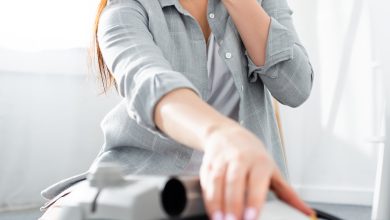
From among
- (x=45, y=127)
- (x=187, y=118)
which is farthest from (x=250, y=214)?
(x=45, y=127)

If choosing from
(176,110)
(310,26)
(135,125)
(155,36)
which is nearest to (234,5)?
(155,36)

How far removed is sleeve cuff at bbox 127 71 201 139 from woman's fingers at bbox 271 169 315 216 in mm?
159

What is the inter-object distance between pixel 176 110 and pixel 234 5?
364 millimetres

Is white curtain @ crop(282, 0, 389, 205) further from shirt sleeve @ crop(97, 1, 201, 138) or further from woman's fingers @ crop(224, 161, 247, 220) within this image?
woman's fingers @ crop(224, 161, 247, 220)

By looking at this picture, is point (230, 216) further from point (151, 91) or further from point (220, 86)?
point (220, 86)

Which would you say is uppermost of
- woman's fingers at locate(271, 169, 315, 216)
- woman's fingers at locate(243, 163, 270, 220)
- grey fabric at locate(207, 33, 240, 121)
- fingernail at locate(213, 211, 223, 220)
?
woman's fingers at locate(243, 163, 270, 220)

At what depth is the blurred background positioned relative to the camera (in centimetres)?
209

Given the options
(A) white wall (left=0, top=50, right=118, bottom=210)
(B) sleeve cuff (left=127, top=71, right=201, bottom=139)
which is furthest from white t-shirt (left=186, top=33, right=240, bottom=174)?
(A) white wall (left=0, top=50, right=118, bottom=210)

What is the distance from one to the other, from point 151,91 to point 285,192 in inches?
7.4

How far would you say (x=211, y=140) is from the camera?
410 mm

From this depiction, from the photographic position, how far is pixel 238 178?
0.35 m

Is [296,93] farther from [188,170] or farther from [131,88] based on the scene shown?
[131,88]

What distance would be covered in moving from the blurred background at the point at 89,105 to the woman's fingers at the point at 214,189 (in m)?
1.66

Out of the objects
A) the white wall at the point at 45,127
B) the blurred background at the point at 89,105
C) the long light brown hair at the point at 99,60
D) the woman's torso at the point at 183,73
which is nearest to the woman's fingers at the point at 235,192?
the woman's torso at the point at 183,73
